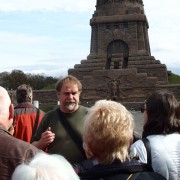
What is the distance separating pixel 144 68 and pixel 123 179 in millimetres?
37683

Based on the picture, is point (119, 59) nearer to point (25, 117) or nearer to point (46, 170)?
point (25, 117)

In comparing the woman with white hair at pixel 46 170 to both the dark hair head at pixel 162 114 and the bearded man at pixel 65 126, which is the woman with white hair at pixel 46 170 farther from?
the bearded man at pixel 65 126

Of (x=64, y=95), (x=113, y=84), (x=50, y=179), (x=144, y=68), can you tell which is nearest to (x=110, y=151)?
(x=50, y=179)

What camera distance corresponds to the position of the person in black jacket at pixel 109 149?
119 inches

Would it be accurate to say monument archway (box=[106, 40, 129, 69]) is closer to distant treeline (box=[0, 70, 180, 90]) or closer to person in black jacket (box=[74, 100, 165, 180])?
distant treeline (box=[0, 70, 180, 90])

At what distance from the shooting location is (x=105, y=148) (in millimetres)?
3092

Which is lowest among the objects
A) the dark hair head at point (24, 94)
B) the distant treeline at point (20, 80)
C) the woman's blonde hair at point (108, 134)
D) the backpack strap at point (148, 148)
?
the backpack strap at point (148, 148)

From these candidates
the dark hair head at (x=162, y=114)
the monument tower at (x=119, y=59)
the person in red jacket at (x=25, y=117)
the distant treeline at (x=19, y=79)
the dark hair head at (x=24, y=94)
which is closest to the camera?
the dark hair head at (x=162, y=114)

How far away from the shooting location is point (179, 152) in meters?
3.62

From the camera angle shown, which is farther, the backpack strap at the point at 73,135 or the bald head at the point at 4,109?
the backpack strap at the point at 73,135

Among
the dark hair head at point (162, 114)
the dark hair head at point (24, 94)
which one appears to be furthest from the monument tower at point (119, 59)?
the dark hair head at point (162, 114)

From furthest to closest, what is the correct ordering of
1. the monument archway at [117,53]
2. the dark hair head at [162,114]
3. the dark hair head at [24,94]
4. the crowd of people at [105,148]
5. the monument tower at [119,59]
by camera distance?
the monument archway at [117,53]
the monument tower at [119,59]
the dark hair head at [24,94]
the dark hair head at [162,114]
the crowd of people at [105,148]

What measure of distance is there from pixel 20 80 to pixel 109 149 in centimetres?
6929

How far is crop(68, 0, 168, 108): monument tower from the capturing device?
3769 centimetres
